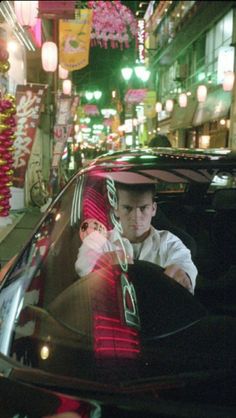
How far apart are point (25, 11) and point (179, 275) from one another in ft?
28.9

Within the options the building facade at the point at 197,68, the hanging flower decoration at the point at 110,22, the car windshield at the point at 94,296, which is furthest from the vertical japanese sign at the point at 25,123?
the car windshield at the point at 94,296

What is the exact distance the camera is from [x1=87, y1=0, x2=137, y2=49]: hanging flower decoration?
59.3ft

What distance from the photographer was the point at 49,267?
8.67ft

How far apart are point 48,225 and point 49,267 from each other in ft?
0.76

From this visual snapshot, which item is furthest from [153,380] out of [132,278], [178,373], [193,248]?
[193,248]

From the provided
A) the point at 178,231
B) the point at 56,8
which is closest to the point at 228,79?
the point at 56,8

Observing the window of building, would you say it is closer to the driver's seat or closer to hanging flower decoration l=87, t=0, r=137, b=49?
hanging flower decoration l=87, t=0, r=137, b=49

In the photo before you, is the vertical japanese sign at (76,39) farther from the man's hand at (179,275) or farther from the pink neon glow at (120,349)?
the pink neon glow at (120,349)

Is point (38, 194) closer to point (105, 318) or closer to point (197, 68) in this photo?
point (105, 318)

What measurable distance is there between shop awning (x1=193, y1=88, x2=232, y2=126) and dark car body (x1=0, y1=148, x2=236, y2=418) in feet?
64.5

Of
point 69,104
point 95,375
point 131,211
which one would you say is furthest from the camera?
point 69,104

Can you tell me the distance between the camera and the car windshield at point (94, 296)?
1975 millimetres

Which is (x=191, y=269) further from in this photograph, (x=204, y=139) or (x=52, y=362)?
(x=204, y=139)

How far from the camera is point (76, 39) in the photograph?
1638 cm
